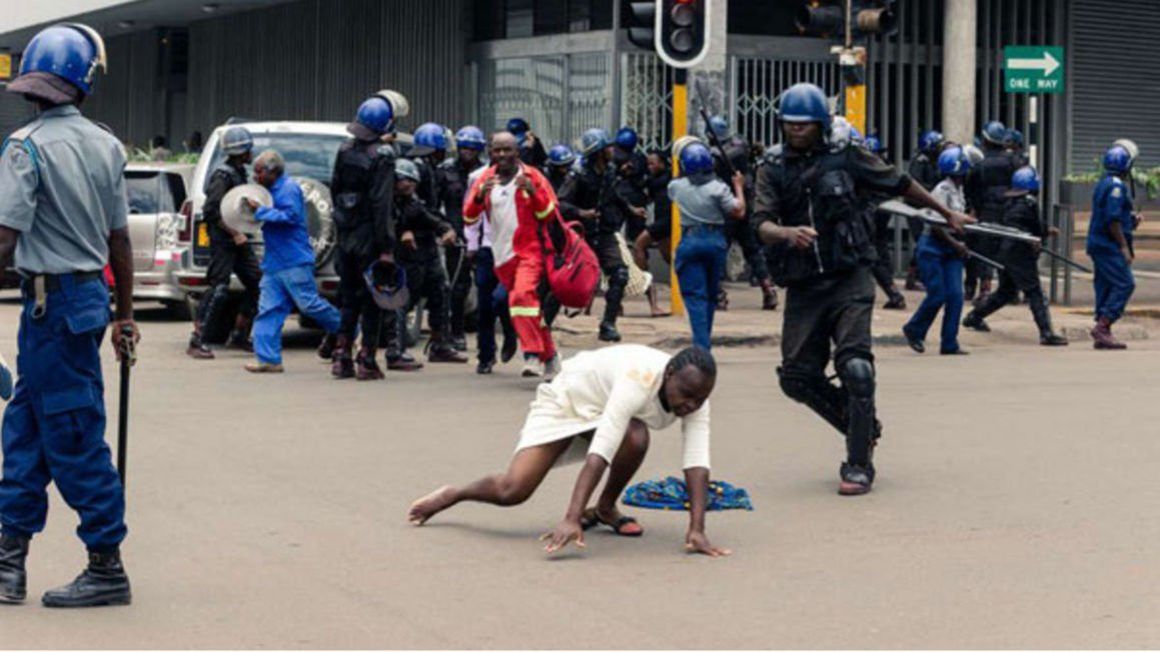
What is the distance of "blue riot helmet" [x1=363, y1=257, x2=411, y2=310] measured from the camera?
14.1m

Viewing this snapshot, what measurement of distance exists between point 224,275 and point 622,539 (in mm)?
8047

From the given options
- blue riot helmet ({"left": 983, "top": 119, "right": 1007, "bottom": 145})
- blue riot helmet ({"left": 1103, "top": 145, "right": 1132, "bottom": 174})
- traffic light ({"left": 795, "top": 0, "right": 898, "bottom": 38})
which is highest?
traffic light ({"left": 795, "top": 0, "right": 898, "bottom": 38})

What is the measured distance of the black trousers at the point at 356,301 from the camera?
560 inches

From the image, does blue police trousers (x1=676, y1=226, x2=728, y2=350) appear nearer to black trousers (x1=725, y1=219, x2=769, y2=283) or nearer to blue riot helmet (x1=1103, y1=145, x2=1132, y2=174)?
blue riot helmet (x1=1103, y1=145, x2=1132, y2=174)

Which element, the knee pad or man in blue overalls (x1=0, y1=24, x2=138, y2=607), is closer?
man in blue overalls (x1=0, y1=24, x2=138, y2=607)

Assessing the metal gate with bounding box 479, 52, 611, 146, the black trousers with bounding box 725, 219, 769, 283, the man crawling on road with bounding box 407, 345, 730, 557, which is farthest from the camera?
the metal gate with bounding box 479, 52, 611, 146

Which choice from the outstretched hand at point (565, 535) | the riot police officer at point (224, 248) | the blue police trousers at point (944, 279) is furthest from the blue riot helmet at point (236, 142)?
the outstretched hand at point (565, 535)

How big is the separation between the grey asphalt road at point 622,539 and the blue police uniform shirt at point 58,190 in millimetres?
1182

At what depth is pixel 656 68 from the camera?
24.8 meters

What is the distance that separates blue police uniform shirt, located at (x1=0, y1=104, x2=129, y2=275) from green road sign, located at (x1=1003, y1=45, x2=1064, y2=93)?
16.1 metres

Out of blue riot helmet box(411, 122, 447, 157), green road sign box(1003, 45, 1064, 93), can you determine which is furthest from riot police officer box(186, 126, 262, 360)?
green road sign box(1003, 45, 1064, 93)

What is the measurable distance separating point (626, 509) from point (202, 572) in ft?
7.11

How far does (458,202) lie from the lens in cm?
1638

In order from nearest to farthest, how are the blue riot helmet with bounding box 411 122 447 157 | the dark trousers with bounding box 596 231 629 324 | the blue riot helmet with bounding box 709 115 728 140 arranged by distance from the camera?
the blue riot helmet with bounding box 411 122 447 157 < the dark trousers with bounding box 596 231 629 324 < the blue riot helmet with bounding box 709 115 728 140
